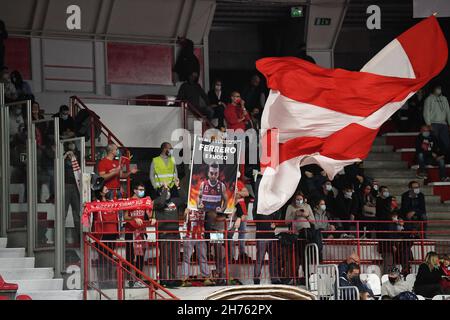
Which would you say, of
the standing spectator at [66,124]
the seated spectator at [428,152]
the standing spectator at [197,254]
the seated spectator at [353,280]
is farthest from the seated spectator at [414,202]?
the standing spectator at [66,124]

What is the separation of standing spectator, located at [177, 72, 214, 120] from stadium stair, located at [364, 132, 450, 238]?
15.2 ft

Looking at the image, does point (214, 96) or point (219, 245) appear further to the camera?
point (214, 96)

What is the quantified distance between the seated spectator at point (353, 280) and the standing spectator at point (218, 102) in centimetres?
669

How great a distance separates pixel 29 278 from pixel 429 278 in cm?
765

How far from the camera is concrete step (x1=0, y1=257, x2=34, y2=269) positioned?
2403 centimetres

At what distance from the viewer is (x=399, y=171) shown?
110 ft

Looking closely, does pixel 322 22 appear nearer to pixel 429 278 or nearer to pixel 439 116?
pixel 439 116

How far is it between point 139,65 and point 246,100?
10.6ft

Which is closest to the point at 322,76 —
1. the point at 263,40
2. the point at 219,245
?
the point at 219,245

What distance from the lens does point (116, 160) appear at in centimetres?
→ 2603

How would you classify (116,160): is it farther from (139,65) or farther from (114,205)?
(139,65)

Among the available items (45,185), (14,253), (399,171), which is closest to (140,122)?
(45,185)

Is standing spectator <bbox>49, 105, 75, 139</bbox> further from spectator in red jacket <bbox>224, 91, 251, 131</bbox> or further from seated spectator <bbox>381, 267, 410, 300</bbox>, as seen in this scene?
seated spectator <bbox>381, 267, 410, 300</bbox>

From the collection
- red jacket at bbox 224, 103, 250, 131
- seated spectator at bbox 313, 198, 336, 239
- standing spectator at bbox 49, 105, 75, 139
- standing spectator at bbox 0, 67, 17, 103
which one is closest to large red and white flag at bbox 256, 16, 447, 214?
seated spectator at bbox 313, 198, 336, 239
